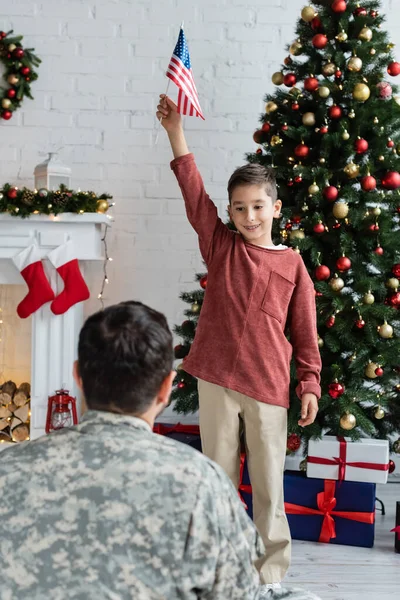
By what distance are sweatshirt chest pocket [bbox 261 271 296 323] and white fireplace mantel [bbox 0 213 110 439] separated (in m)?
1.26

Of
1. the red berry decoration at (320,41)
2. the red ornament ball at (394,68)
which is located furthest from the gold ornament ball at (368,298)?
the red berry decoration at (320,41)

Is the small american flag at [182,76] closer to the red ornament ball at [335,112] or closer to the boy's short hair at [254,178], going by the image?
the boy's short hair at [254,178]

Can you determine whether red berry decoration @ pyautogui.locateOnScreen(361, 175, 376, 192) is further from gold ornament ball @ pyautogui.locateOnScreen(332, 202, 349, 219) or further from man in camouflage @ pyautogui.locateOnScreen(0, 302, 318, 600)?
man in camouflage @ pyautogui.locateOnScreen(0, 302, 318, 600)

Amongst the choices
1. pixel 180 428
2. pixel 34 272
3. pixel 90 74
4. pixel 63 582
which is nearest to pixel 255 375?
pixel 180 428

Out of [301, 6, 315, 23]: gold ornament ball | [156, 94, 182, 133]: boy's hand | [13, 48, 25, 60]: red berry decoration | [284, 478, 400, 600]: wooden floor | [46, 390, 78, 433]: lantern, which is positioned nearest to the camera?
[156, 94, 182, 133]: boy's hand

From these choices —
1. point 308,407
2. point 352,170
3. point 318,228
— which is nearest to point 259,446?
point 308,407

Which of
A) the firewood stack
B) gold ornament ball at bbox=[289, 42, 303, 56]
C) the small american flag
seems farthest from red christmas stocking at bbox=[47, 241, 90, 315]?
gold ornament ball at bbox=[289, 42, 303, 56]

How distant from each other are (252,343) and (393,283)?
2.72 ft

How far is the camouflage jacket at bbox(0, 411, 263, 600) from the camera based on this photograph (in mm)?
895

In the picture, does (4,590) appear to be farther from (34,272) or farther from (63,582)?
(34,272)

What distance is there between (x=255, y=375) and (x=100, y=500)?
121 cm

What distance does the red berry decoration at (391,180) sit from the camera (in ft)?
8.68

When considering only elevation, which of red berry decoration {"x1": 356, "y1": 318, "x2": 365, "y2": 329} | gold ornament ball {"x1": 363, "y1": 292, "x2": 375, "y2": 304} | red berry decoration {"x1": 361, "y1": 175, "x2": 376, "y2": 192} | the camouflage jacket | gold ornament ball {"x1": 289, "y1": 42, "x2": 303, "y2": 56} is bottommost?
the camouflage jacket

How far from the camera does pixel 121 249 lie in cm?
346
